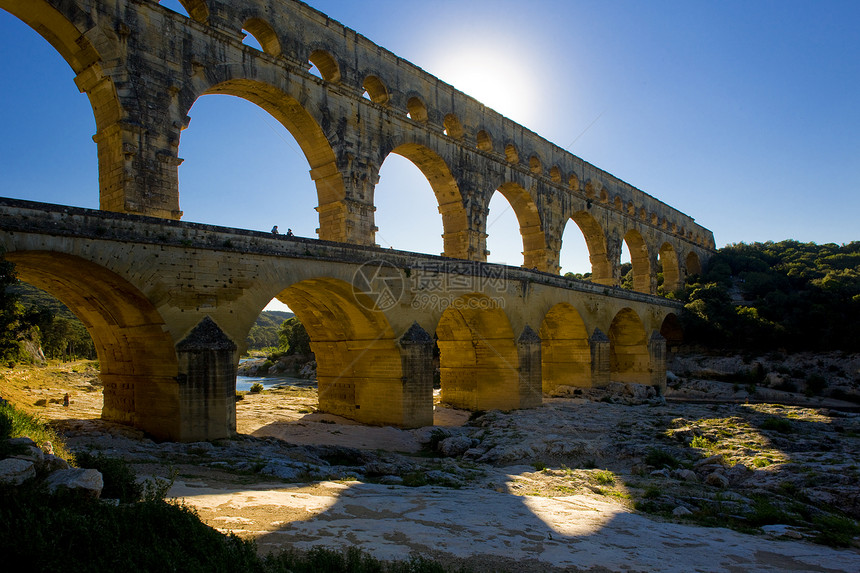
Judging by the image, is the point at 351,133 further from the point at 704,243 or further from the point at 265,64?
the point at 704,243

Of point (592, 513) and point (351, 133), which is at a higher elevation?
point (351, 133)

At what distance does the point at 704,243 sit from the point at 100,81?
48986mm

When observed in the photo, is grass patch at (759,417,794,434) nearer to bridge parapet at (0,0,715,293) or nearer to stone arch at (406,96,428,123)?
bridge parapet at (0,0,715,293)

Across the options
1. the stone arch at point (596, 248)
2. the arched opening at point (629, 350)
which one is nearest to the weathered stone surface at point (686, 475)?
the arched opening at point (629, 350)

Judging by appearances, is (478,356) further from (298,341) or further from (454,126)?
(298,341)

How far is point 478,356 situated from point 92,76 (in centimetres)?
1370

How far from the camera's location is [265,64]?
16359mm

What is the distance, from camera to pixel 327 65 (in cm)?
1842

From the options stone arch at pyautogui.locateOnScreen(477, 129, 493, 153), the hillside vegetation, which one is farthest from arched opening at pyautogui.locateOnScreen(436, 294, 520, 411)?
the hillside vegetation

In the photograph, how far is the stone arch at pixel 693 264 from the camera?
155 feet

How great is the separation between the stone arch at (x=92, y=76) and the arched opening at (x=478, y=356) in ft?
33.1

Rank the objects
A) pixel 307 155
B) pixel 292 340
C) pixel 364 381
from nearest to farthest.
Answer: pixel 364 381 → pixel 307 155 → pixel 292 340

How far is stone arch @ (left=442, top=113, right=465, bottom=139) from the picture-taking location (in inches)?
913

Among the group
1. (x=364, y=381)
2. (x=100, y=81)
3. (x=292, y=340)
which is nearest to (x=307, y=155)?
(x=100, y=81)
